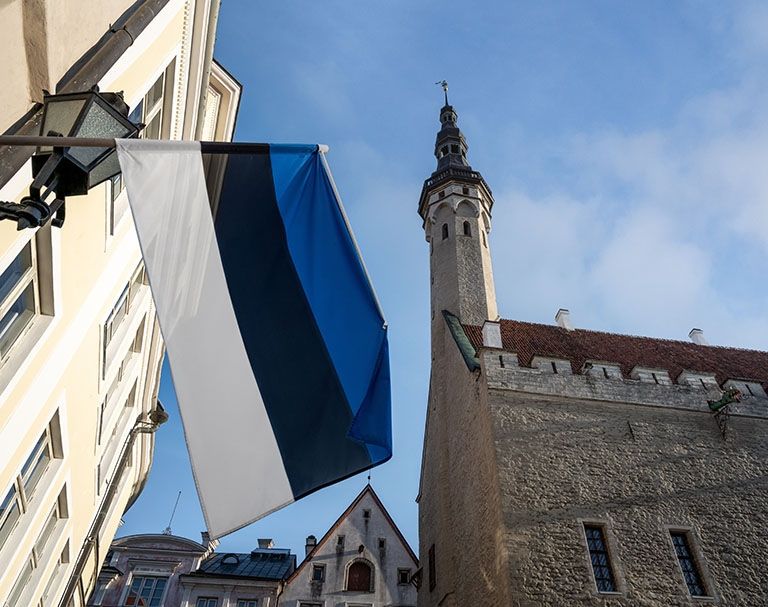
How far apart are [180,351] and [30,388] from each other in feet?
7.69

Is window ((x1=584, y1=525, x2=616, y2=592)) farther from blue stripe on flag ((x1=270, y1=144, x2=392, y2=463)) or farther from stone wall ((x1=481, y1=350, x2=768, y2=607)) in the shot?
blue stripe on flag ((x1=270, y1=144, x2=392, y2=463))

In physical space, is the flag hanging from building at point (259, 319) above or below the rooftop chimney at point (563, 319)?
below

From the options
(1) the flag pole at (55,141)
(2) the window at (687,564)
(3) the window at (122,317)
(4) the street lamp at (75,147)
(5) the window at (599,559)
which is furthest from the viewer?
(2) the window at (687,564)

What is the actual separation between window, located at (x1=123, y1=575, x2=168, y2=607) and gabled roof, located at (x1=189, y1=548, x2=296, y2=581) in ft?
4.09

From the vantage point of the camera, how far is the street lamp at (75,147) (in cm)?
289

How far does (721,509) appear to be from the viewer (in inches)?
483

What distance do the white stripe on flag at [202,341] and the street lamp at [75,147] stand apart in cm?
14

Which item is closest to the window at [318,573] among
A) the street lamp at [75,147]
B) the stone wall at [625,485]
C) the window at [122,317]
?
the stone wall at [625,485]

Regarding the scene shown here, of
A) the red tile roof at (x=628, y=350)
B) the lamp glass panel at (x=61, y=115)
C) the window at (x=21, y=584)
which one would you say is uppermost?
the red tile roof at (x=628, y=350)

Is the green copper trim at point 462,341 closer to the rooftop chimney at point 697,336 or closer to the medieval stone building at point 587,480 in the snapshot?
the medieval stone building at point 587,480

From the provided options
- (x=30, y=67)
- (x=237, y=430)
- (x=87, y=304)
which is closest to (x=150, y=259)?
(x=237, y=430)

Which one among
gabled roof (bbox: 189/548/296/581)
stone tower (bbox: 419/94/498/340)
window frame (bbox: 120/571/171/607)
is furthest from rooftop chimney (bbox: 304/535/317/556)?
stone tower (bbox: 419/94/498/340)

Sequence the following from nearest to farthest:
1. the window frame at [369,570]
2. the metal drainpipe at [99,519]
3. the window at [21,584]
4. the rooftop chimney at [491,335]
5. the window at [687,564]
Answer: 1. the window at [21,584]
2. the metal drainpipe at [99,519]
3. the window at [687,564]
4. the rooftop chimney at [491,335]
5. the window frame at [369,570]

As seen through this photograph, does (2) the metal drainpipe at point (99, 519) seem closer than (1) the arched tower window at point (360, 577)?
Yes
